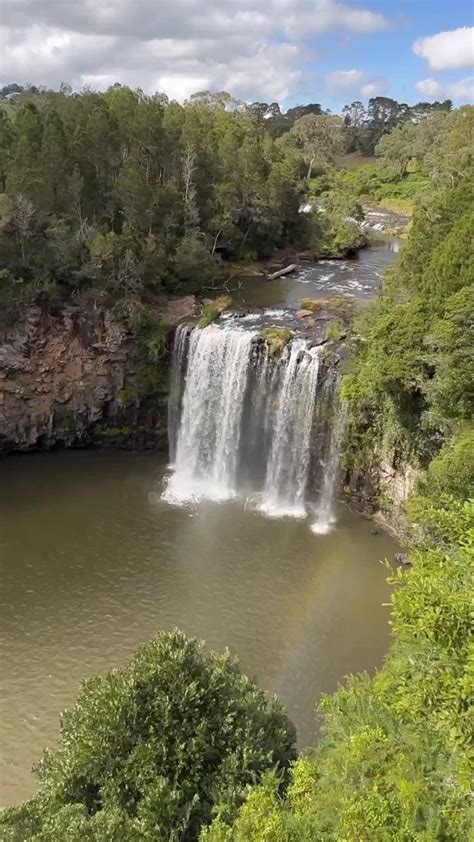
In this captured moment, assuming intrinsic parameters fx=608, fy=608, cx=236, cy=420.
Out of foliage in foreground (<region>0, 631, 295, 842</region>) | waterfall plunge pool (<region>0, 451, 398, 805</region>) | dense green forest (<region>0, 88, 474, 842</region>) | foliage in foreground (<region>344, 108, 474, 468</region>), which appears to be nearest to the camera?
dense green forest (<region>0, 88, 474, 842</region>)

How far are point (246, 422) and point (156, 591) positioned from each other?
869cm

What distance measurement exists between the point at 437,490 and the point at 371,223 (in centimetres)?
4655

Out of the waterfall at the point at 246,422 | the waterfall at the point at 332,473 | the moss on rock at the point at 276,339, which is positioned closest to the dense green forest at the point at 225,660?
the waterfall at the point at 332,473

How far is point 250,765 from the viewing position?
960 cm

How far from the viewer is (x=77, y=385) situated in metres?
26.2

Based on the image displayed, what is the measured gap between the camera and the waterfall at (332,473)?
862 inches

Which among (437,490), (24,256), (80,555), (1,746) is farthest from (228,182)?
(1,746)

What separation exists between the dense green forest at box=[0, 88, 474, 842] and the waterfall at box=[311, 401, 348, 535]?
0.57 metres

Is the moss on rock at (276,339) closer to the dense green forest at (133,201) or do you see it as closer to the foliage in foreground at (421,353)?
the foliage in foreground at (421,353)

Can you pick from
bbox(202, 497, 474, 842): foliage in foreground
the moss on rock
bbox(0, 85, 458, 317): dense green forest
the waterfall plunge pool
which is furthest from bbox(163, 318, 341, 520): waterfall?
bbox(202, 497, 474, 842): foliage in foreground

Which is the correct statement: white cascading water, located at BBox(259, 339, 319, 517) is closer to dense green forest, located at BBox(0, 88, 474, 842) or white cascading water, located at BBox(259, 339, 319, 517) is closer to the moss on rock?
the moss on rock

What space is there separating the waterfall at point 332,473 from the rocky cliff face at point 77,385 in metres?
8.00

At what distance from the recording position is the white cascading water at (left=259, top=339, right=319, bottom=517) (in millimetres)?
22969

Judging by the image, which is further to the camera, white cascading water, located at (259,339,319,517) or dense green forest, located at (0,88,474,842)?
white cascading water, located at (259,339,319,517)
